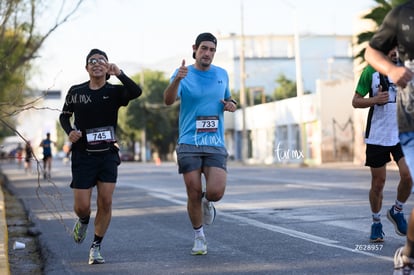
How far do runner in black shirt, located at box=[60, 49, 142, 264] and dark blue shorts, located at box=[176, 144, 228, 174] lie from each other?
636mm

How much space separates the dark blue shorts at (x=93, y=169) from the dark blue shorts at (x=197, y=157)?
66 centimetres

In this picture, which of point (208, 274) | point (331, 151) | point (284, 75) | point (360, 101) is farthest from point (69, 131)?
point (284, 75)

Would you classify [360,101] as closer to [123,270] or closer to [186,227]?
[123,270]

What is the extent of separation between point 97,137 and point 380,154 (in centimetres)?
279

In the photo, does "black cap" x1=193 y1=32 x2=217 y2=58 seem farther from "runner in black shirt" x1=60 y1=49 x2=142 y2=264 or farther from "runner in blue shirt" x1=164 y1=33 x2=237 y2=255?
"runner in black shirt" x1=60 y1=49 x2=142 y2=264

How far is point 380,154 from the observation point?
839 cm

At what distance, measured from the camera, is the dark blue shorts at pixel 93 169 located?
811 centimetres

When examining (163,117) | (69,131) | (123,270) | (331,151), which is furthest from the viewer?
(163,117)

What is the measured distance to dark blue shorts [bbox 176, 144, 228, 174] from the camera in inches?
326

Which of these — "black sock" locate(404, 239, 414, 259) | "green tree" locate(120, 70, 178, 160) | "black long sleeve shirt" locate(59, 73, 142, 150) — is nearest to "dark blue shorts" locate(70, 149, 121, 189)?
"black long sleeve shirt" locate(59, 73, 142, 150)

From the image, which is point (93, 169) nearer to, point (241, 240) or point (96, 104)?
point (96, 104)

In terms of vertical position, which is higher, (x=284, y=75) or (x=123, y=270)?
(x=284, y=75)

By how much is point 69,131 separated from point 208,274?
2.12 m

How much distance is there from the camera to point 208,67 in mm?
8391
